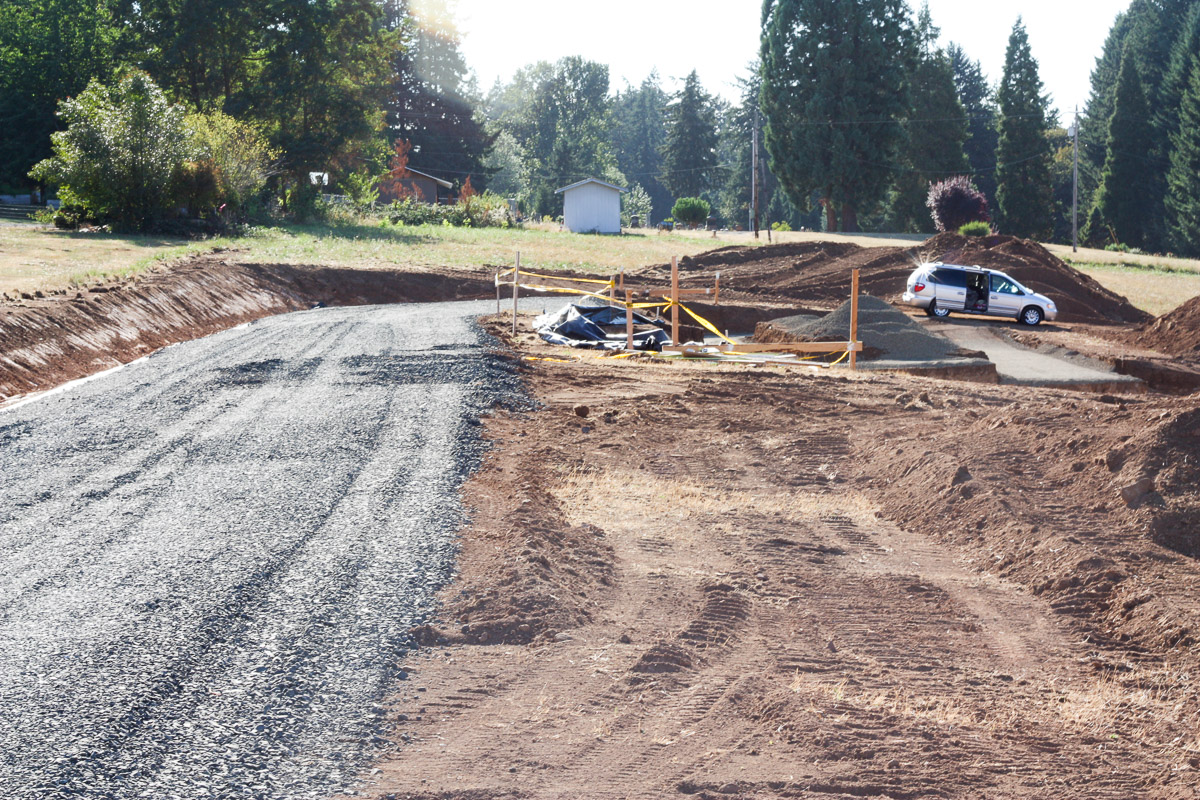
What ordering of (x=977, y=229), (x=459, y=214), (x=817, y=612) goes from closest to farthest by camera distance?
(x=817, y=612)
(x=977, y=229)
(x=459, y=214)

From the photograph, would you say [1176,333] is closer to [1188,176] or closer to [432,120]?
[1188,176]

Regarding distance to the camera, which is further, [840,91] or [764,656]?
[840,91]

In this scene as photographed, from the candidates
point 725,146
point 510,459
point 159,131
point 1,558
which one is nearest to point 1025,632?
point 510,459

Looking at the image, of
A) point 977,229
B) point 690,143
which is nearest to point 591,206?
point 977,229

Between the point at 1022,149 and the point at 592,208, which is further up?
the point at 1022,149

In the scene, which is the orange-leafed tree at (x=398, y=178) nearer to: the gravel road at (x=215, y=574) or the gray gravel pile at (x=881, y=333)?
the gray gravel pile at (x=881, y=333)

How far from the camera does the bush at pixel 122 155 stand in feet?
102

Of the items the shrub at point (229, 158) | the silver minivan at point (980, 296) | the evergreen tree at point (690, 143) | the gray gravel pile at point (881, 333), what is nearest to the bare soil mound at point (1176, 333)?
the silver minivan at point (980, 296)

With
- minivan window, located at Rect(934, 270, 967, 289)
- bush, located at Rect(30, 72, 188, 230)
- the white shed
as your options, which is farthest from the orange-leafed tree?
minivan window, located at Rect(934, 270, 967, 289)

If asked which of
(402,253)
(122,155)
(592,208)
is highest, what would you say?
(592,208)

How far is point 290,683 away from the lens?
5.21 meters

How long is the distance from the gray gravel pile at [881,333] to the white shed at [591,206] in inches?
1673

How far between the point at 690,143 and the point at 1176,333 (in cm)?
7682

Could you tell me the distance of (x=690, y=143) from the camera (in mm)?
98500
